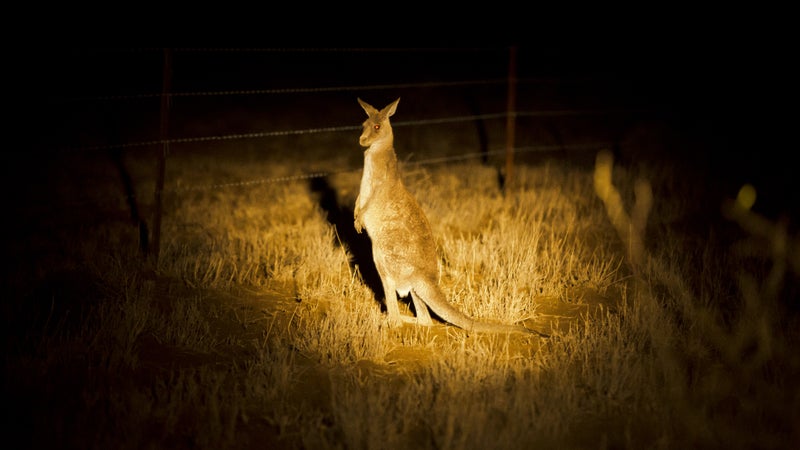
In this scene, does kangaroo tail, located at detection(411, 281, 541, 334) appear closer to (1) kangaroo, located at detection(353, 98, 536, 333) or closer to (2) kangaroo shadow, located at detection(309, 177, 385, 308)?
(1) kangaroo, located at detection(353, 98, 536, 333)

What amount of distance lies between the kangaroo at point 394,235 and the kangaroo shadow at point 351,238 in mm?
803

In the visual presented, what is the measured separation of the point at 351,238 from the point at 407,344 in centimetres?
263

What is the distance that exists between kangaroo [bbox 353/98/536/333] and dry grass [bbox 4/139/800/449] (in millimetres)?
252

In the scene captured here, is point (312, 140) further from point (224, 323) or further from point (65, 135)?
point (224, 323)

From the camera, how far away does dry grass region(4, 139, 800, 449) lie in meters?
4.38

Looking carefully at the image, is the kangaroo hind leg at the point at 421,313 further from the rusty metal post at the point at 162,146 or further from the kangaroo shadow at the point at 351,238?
the rusty metal post at the point at 162,146

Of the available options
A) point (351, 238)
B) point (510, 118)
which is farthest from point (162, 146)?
point (510, 118)

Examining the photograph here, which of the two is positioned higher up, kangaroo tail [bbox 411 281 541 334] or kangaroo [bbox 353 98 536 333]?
kangaroo [bbox 353 98 536 333]

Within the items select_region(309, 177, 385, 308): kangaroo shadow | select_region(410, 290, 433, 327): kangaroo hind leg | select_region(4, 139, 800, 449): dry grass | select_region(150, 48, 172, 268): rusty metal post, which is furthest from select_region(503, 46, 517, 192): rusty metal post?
select_region(150, 48, 172, 268): rusty metal post

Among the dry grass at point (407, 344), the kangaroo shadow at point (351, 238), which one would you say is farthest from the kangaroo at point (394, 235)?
the kangaroo shadow at point (351, 238)

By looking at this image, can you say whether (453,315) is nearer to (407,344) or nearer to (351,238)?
(407,344)

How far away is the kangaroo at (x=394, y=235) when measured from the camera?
5633mm

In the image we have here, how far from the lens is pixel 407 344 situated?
5676 mm

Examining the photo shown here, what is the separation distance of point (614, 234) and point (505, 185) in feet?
6.57
